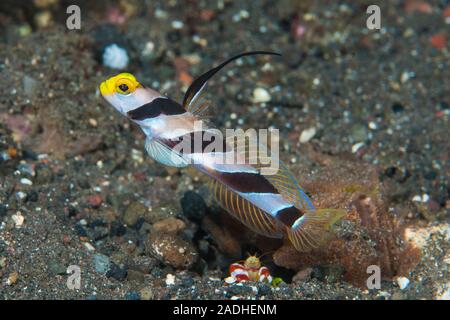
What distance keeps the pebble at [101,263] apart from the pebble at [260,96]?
8.40 feet

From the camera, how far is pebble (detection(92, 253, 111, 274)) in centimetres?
352

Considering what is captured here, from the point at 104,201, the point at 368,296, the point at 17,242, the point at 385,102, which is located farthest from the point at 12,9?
the point at 368,296

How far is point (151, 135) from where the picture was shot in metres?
3.05

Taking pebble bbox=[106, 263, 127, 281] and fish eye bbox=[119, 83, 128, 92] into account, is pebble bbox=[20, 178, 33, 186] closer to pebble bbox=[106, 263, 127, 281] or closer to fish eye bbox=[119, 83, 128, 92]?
pebble bbox=[106, 263, 127, 281]

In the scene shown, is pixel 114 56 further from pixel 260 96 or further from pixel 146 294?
pixel 146 294

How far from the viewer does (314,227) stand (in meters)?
3.13

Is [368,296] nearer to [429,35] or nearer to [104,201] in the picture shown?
[104,201]

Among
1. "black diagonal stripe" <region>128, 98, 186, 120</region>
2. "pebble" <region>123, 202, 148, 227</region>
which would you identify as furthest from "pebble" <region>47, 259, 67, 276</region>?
"black diagonal stripe" <region>128, 98, 186, 120</region>

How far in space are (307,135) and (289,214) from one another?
211cm

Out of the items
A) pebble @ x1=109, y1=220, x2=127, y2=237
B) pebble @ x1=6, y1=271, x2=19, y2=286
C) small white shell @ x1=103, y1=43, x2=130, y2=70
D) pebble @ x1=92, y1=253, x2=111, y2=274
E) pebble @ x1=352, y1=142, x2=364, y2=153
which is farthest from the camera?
small white shell @ x1=103, y1=43, x2=130, y2=70

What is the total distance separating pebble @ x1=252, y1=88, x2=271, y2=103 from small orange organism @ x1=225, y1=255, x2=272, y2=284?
2.27 meters

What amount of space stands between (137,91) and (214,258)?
5.65ft

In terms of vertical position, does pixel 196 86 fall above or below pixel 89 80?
below

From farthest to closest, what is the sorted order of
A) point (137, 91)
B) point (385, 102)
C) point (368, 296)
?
point (385, 102) → point (368, 296) → point (137, 91)
